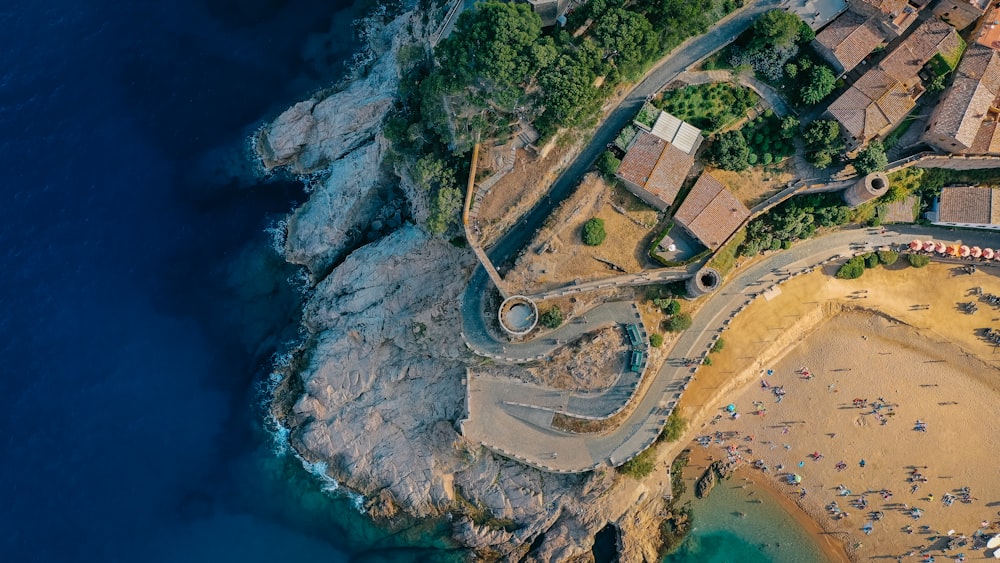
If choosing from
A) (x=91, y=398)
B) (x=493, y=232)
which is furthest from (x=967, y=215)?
(x=91, y=398)

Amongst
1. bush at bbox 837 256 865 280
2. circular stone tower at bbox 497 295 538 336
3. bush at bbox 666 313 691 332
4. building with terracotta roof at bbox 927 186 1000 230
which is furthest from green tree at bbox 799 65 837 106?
circular stone tower at bbox 497 295 538 336

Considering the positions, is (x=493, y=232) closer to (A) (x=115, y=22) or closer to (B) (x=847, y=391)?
(B) (x=847, y=391)

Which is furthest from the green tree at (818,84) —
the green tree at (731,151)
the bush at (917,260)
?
the bush at (917,260)

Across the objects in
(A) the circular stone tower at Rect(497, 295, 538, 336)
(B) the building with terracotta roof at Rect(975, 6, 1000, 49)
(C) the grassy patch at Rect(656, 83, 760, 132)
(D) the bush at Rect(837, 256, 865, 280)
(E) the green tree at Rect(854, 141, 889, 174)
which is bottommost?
(A) the circular stone tower at Rect(497, 295, 538, 336)

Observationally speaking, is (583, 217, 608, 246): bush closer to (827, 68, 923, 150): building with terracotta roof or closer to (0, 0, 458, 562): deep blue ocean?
(827, 68, 923, 150): building with terracotta roof

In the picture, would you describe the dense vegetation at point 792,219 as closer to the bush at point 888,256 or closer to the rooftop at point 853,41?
the bush at point 888,256
